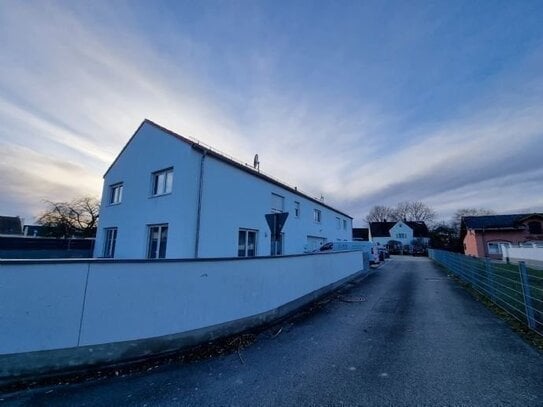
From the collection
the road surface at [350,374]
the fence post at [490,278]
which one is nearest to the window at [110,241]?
the road surface at [350,374]

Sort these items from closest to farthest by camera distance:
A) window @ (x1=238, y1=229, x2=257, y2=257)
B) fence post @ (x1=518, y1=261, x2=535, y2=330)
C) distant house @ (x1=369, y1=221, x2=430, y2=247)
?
fence post @ (x1=518, y1=261, x2=535, y2=330)
window @ (x1=238, y1=229, x2=257, y2=257)
distant house @ (x1=369, y1=221, x2=430, y2=247)

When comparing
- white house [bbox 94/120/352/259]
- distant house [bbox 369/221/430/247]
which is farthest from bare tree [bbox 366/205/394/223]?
white house [bbox 94/120/352/259]

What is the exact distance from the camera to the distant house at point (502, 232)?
29.1 metres

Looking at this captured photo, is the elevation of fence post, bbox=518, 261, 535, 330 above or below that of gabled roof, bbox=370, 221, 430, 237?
below

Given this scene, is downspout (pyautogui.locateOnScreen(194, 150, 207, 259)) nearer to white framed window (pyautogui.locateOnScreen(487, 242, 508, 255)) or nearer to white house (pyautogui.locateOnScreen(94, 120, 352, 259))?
white house (pyautogui.locateOnScreen(94, 120, 352, 259))

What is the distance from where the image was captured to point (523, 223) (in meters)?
29.5

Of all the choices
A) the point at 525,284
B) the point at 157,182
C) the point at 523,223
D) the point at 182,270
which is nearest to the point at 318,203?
the point at 157,182

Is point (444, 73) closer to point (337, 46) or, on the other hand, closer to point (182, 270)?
point (337, 46)

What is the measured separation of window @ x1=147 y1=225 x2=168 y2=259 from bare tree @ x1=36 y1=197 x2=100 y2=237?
25645 millimetres

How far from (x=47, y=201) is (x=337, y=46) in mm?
37143

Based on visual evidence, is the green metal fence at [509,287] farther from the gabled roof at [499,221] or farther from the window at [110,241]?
the gabled roof at [499,221]

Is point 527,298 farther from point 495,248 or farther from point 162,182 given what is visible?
point 495,248

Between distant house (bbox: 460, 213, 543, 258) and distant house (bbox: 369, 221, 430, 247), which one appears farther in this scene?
distant house (bbox: 369, 221, 430, 247)

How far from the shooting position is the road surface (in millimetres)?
3037
